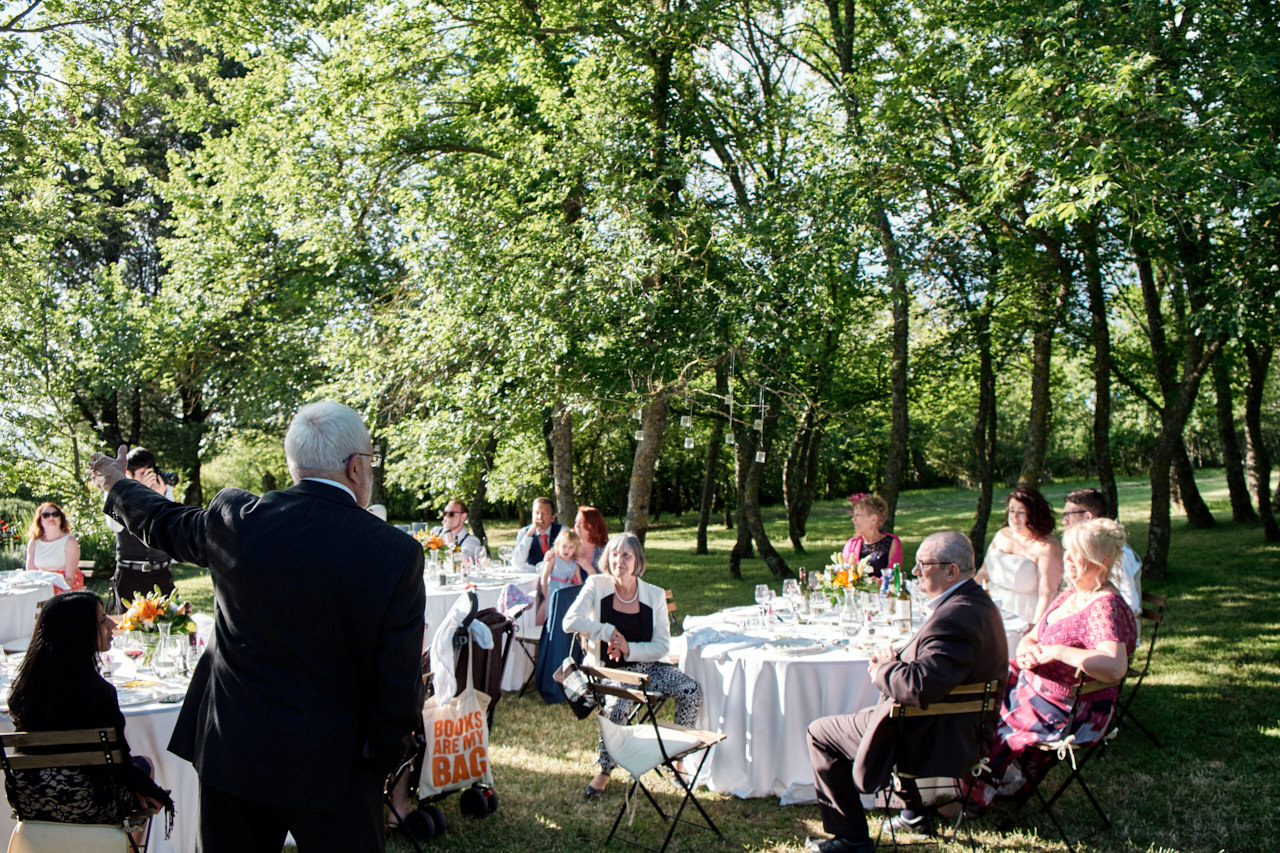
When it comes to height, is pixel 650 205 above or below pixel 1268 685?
above

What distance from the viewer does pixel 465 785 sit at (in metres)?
4.82

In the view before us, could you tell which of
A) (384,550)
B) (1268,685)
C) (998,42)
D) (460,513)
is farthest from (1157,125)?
(384,550)

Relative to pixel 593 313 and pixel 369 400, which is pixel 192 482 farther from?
pixel 593 313

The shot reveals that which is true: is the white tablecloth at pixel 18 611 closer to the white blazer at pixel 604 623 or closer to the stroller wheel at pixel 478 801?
the stroller wheel at pixel 478 801

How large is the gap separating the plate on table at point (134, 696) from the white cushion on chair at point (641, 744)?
85.7 inches

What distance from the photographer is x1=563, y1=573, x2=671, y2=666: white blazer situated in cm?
543

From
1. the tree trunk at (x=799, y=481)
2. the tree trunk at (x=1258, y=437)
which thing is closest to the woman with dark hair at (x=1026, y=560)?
the tree trunk at (x=1258, y=437)

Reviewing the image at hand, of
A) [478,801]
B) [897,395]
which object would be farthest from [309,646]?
[897,395]

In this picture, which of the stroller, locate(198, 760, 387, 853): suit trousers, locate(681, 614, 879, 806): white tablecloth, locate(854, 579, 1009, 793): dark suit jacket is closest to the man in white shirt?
the stroller

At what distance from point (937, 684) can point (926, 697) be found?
0.24 feet

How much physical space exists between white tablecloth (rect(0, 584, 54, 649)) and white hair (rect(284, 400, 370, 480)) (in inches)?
257

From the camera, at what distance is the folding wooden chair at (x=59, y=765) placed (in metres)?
3.42

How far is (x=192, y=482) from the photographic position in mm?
21766

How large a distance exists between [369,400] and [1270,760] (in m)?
10.9
